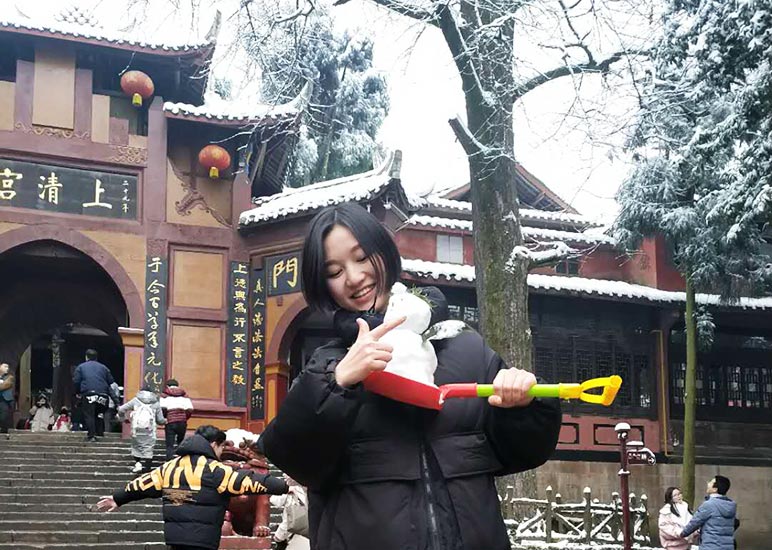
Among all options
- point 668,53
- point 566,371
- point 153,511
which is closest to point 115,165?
point 153,511

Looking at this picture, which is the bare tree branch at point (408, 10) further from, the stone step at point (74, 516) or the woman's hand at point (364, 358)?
the woman's hand at point (364, 358)

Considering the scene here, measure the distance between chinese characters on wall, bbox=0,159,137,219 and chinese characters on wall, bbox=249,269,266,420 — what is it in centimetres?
248

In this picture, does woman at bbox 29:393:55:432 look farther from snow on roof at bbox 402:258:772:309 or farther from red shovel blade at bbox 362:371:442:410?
red shovel blade at bbox 362:371:442:410

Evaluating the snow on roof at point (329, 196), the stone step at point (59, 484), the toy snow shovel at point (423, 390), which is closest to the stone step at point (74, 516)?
the stone step at point (59, 484)

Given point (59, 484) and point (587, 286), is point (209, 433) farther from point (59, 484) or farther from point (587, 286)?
point (587, 286)

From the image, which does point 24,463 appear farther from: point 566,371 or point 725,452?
point 725,452

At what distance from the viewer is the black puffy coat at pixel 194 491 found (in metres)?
6.85

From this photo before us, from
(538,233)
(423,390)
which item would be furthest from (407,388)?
(538,233)

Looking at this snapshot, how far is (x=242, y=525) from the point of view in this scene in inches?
413

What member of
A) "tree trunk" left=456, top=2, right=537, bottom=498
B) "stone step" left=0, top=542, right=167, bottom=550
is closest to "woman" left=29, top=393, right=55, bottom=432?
"stone step" left=0, top=542, right=167, bottom=550

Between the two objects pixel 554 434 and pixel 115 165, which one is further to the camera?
pixel 115 165

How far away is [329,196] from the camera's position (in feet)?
61.3

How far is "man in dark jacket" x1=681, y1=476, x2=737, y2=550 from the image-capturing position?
10141 mm

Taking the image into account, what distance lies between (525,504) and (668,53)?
206 inches
